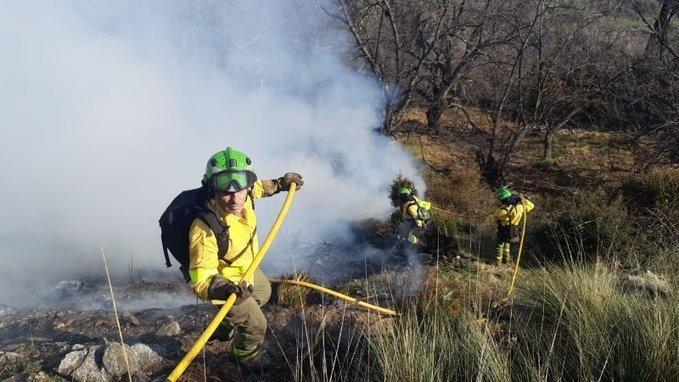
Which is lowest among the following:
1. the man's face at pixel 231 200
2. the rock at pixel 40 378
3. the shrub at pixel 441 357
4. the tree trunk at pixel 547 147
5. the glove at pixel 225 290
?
the rock at pixel 40 378

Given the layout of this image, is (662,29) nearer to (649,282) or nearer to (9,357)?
(649,282)

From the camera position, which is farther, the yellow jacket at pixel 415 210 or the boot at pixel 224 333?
the yellow jacket at pixel 415 210

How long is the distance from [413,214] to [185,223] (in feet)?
15.1

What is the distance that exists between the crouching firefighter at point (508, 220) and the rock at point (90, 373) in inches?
215

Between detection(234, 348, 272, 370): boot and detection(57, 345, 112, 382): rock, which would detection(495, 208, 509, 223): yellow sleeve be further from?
detection(57, 345, 112, 382): rock

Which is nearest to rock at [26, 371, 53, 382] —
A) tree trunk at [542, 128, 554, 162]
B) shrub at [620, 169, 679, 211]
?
shrub at [620, 169, 679, 211]

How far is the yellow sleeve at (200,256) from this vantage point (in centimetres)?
291

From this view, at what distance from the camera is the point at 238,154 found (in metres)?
3.11

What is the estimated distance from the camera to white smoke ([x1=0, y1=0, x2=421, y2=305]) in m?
7.76

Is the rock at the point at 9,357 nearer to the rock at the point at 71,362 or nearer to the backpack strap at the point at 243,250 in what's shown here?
the rock at the point at 71,362

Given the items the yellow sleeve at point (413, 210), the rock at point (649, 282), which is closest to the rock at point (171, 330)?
the rock at point (649, 282)

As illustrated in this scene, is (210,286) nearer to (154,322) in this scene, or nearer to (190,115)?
(154,322)

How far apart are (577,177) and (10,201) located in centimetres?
1227

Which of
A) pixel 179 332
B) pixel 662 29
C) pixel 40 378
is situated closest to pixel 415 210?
pixel 179 332
